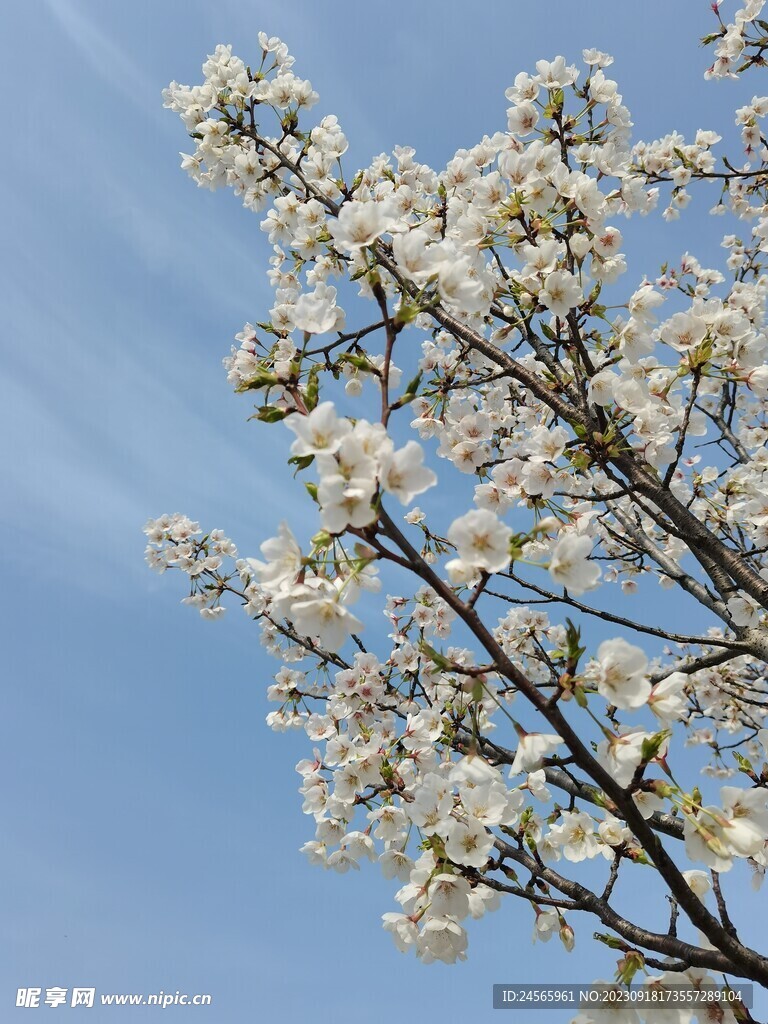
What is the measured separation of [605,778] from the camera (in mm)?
1861

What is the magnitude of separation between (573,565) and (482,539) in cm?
38

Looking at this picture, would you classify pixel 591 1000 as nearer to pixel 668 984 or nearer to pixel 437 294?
pixel 668 984

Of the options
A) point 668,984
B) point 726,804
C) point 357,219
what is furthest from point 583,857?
point 357,219

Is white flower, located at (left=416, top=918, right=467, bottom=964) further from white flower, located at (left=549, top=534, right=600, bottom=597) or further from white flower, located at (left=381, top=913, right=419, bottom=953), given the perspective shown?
white flower, located at (left=549, top=534, right=600, bottom=597)

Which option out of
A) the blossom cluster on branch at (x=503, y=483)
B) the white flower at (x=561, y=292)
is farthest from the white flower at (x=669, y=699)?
the white flower at (x=561, y=292)

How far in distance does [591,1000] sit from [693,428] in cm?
289

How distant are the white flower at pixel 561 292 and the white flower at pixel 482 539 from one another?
2.17m

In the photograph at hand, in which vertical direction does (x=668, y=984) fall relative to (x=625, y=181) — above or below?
below

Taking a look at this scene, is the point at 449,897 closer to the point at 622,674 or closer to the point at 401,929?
the point at 401,929

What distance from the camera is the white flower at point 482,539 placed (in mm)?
1681

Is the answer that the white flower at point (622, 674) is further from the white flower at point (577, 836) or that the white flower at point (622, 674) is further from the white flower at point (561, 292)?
the white flower at point (561, 292)

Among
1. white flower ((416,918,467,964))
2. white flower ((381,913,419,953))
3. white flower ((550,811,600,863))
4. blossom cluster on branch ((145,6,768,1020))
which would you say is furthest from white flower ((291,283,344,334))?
white flower ((550,811,600,863))

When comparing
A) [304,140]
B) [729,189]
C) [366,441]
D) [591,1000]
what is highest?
[729,189]

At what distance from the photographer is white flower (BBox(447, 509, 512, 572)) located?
1.68 meters
